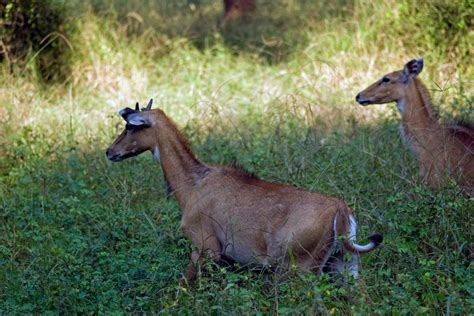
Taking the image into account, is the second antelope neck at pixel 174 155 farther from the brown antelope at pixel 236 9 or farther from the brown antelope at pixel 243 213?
the brown antelope at pixel 236 9

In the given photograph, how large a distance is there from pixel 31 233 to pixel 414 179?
126 inches

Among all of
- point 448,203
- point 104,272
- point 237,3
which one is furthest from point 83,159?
point 237,3

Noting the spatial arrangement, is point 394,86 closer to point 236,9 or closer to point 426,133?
point 426,133

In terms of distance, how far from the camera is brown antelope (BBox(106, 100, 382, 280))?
236 inches

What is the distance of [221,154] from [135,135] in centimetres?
231

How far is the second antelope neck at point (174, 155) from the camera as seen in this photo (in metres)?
7.11

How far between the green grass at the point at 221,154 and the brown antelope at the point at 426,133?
8.9 inches

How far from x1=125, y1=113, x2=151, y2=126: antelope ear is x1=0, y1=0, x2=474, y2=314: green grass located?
876mm

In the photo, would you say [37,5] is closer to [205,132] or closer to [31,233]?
[205,132]

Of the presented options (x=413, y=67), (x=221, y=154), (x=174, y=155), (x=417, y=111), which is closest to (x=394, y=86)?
(x=413, y=67)

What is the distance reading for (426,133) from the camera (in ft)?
27.8

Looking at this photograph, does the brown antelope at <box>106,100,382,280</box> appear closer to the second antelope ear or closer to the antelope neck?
the antelope neck

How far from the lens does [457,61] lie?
1180 centimetres

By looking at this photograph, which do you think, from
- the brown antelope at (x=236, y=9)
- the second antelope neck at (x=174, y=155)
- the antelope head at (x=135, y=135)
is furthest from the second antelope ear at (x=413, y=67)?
the brown antelope at (x=236, y=9)
